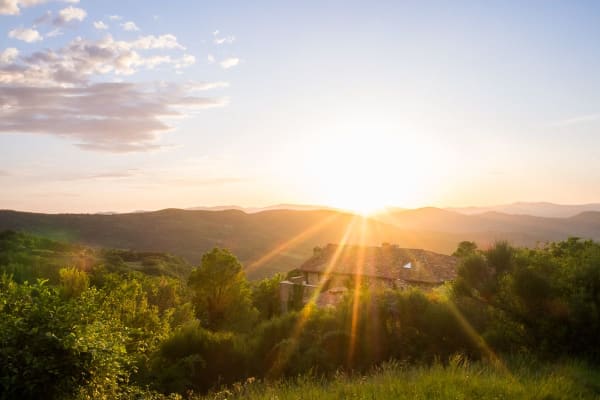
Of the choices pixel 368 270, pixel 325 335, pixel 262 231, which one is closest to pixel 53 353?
pixel 325 335

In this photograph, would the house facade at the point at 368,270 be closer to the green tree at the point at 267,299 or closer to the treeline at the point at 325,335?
the green tree at the point at 267,299

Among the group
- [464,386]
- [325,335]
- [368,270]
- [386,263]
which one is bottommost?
[368,270]

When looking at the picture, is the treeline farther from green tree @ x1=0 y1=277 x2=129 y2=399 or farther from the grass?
the grass

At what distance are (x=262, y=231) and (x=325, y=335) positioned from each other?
134m

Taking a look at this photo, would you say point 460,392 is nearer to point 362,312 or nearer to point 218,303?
point 362,312

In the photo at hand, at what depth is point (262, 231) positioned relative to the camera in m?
144

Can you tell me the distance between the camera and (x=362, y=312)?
486 inches

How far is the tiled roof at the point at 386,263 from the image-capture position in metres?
35.3

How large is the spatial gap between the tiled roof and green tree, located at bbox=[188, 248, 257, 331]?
1118 centimetres

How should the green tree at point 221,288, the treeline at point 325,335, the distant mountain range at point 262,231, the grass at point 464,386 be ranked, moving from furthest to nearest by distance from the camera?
the distant mountain range at point 262,231, the green tree at point 221,288, the treeline at point 325,335, the grass at point 464,386

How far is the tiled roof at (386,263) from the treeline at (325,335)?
22.2 meters

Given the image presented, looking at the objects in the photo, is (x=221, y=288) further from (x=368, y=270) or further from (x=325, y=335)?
(x=325, y=335)

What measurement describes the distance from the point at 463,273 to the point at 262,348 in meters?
6.02

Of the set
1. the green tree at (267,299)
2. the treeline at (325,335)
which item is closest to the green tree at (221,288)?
the green tree at (267,299)
